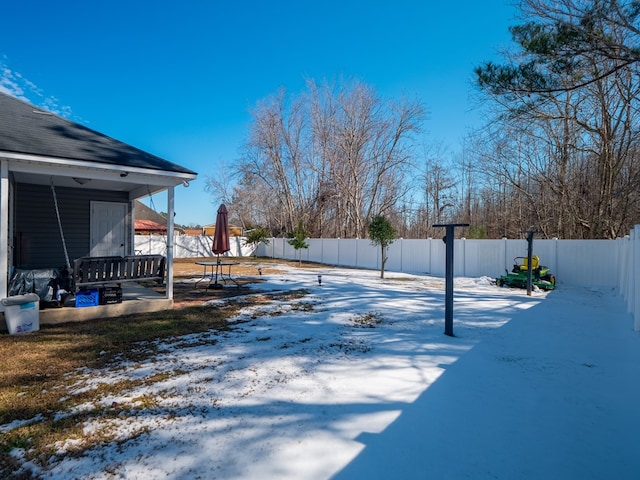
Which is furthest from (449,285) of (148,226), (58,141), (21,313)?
(148,226)

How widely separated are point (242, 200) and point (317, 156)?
37.4ft

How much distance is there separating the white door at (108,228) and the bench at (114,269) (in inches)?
154

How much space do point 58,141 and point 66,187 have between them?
127 inches

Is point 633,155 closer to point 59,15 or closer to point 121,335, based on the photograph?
point 121,335

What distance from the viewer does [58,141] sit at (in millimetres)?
6156

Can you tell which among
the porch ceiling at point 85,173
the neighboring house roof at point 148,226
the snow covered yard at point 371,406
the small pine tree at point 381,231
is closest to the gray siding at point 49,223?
the porch ceiling at point 85,173

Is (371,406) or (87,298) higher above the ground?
(87,298)

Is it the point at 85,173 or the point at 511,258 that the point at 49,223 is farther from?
the point at 511,258

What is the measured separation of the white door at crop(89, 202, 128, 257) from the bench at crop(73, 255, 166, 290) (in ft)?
12.8

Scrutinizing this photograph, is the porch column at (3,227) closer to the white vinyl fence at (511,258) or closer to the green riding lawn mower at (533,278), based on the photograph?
the white vinyl fence at (511,258)

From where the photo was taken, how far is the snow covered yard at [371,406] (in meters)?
2.16

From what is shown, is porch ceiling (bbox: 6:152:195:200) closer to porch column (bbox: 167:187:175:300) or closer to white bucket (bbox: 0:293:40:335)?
porch column (bbox: 167:187:175:300)

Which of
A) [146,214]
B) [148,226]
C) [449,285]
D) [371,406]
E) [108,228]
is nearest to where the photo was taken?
[371,406]

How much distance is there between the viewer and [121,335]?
4.96 m
